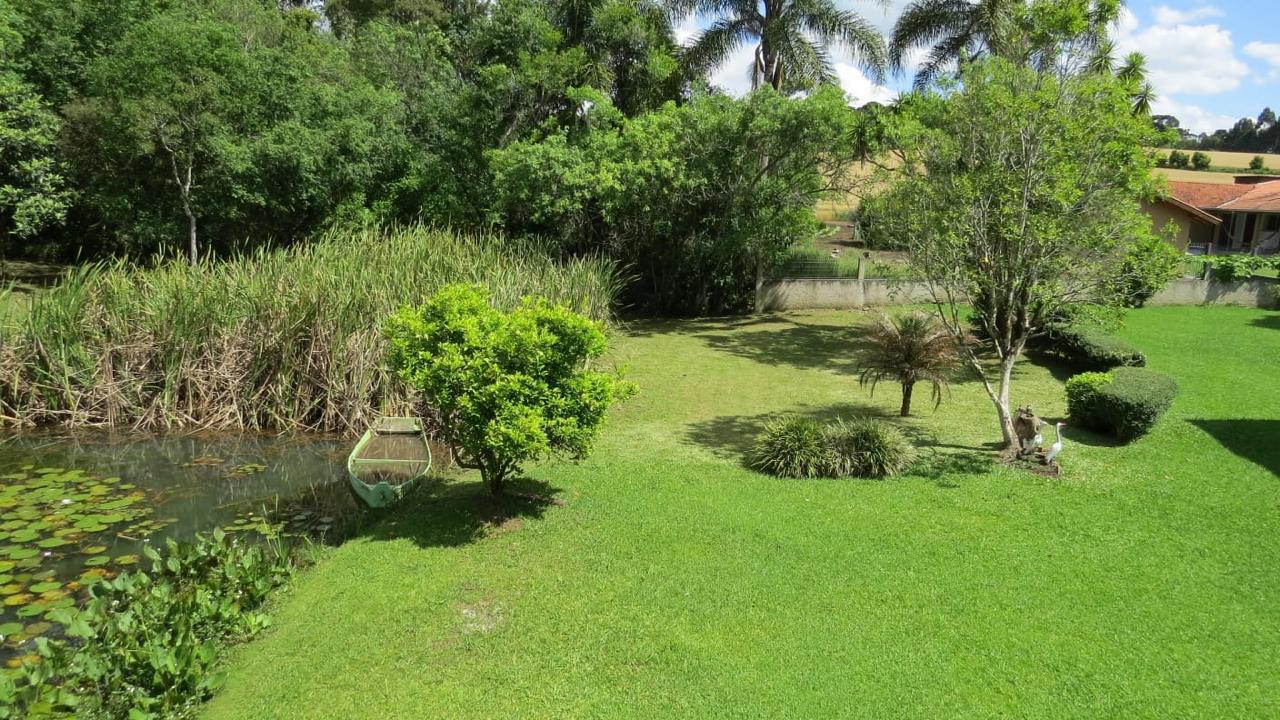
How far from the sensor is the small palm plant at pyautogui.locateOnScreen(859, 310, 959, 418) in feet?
34.1

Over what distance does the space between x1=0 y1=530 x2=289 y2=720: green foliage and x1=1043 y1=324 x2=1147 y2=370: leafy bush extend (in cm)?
1254

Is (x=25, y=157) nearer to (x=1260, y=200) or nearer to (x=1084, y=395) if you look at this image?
(x=1084, y=395)

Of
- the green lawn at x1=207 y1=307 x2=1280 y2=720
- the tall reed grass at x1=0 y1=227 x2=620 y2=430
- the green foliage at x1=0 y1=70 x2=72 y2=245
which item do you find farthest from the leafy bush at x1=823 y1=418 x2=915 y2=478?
the green foliage at x1=0 y1=70 x2=72 y2=245

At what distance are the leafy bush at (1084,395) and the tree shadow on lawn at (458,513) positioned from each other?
7.24 metres

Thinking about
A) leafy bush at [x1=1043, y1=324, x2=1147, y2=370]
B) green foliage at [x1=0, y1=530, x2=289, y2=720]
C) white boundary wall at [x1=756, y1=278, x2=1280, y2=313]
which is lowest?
green foliage at [x1=0, y1=530, x2=289, y2=720]

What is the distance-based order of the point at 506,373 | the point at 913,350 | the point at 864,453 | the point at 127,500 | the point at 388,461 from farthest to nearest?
the point at 913,350 → the point at 864,453 → the point at 388,461 → the point at 127,500 → the point at 506,373

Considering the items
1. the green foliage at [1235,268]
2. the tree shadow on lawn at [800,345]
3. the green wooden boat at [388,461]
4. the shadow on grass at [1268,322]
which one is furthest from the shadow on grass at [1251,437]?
the green foliage at [1235,268]

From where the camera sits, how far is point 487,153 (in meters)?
18.5

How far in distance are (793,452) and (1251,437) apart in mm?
6163

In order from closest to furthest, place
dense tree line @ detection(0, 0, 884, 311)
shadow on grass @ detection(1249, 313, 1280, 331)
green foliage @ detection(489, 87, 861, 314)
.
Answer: dense tree line @ detection(0, 0, 884, 311) < green foliage @ detection(489, 87, 861, 314) < shadow on grass @ detection(1249, 313, 1280, 331)

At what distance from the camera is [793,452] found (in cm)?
864

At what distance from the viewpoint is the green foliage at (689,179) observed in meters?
17.0

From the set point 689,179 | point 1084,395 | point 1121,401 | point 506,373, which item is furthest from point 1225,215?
point 506,373

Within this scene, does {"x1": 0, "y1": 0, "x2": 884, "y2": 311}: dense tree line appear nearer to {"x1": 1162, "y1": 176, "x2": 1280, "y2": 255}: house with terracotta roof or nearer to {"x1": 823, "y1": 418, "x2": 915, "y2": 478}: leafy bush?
{"x1": 823, "y1": 418, "x2": 915, "y2": 478}: leafy bush
